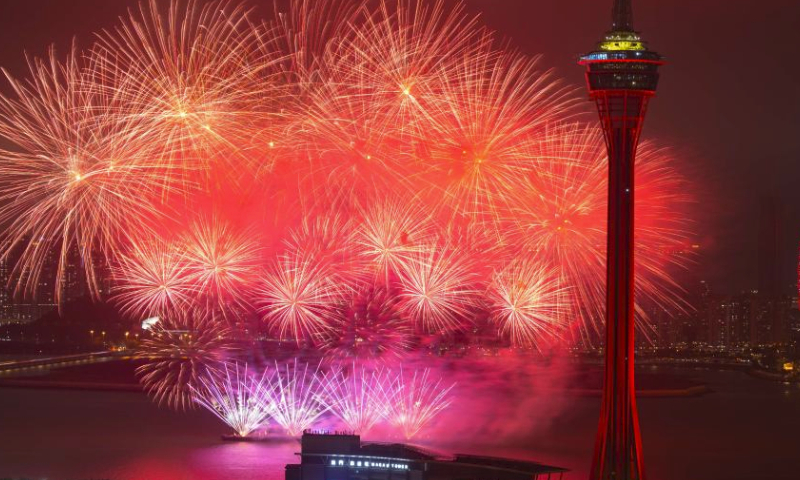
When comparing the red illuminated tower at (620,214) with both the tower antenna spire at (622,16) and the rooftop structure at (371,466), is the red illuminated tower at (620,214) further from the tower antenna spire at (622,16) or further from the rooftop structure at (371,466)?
the rooftop structure at (371,466)

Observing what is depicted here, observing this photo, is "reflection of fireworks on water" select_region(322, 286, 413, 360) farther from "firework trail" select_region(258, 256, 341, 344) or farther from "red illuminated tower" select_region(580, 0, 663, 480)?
"red illuminated tower" select_region(580, 0, 663, 480)

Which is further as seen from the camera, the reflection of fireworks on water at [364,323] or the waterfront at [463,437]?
the reflection of fireworks on water at [364,323]

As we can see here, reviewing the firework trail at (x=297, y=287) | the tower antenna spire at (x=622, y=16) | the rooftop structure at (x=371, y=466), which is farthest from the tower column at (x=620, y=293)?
the firework trail at (x=297, y=287)

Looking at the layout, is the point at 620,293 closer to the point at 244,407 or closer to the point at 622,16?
the point at 622,16

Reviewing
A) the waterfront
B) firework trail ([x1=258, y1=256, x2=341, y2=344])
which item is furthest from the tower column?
the waterfront

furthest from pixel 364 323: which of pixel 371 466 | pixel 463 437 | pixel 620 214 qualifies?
→ pixel 620 214
